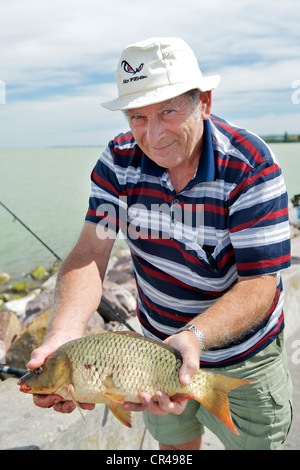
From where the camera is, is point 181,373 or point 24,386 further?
point 24,386

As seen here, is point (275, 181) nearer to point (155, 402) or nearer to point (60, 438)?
point (155, 402)

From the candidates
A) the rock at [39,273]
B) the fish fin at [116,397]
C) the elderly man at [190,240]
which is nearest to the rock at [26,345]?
the elderly man at [190,240]

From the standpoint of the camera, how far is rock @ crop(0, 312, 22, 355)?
4875mm

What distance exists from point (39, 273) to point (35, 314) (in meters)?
5.87

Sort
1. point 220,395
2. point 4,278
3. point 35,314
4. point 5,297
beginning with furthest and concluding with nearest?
point 4,278
point 5,297
point 35,314
point 220,395

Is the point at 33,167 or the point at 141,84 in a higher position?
the point at 141,84

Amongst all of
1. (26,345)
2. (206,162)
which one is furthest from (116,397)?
(26,345)

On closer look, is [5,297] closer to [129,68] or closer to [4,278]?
[4,278]

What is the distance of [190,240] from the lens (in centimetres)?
227

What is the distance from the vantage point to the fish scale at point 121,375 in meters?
1.94
